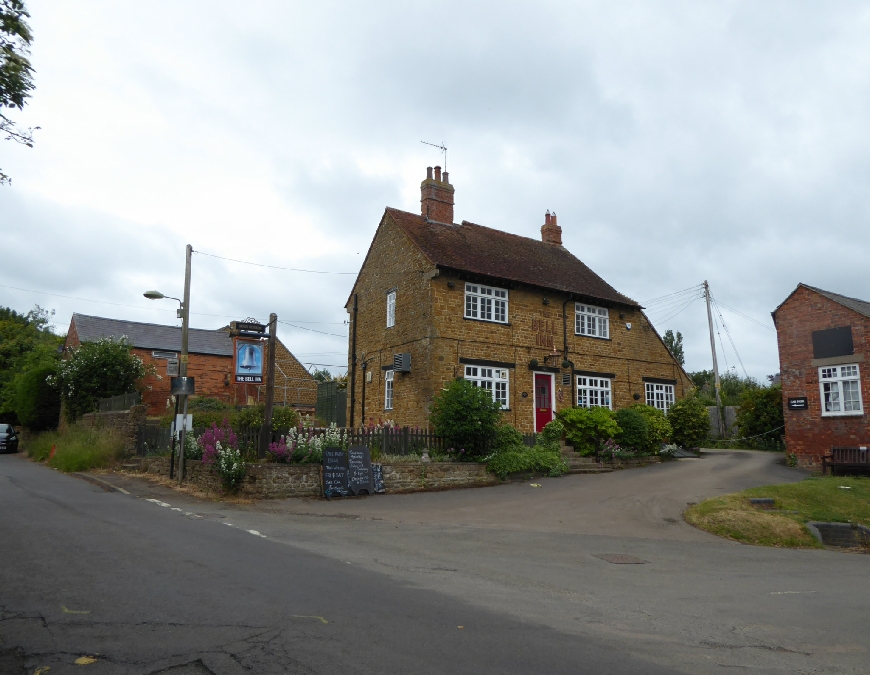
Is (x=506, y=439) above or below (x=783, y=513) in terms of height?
above

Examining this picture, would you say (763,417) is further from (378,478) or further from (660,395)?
(378,478)

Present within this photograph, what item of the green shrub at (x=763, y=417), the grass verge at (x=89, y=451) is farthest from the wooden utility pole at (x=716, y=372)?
the grass verge at (x=89, y=451)

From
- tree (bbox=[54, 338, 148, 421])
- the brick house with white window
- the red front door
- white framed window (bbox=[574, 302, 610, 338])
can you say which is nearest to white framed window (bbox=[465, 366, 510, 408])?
the brick house with white window

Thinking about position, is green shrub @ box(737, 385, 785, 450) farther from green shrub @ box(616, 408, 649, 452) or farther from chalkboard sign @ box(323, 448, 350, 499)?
chalkboard sign @ box(323, 448, 350, 499)

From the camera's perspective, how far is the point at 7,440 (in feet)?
118

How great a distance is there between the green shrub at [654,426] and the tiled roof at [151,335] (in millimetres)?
24844

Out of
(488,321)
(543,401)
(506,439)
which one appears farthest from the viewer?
(543,401)

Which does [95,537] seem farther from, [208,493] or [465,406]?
[465,406]

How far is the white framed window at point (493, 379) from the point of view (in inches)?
888

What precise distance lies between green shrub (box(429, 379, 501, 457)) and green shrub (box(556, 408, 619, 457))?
4.14 m

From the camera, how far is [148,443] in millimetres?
22531

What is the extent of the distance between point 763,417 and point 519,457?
1462cm

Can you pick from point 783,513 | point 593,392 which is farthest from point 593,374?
point 783,513

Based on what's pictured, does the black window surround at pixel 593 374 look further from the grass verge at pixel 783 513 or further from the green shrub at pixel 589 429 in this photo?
the grass verge at pixel 783 513
